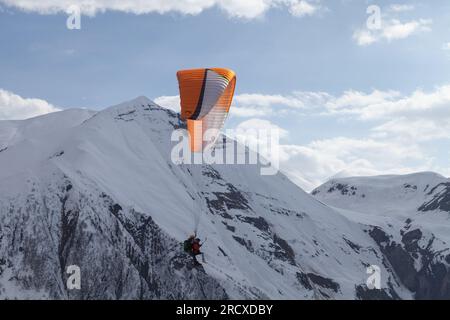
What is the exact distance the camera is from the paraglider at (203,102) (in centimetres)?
5775

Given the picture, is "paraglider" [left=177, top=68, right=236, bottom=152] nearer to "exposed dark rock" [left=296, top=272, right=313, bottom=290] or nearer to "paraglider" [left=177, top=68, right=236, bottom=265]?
→ "paraglider" [left=177, top=68, right=236, bottom=265]

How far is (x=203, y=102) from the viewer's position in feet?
190

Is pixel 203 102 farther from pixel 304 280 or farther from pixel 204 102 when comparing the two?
pixel 304 280

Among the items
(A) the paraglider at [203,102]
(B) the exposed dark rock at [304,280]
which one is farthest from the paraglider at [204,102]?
(B) the exposed dark rock at [304,280]

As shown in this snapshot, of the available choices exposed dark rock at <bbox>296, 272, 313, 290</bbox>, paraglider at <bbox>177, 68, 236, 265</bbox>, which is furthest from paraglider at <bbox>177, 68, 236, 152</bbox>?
exposed dark rock at <bbox>296, 272, 313, 290</bbox>

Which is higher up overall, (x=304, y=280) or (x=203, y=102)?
(x=203, y=102)

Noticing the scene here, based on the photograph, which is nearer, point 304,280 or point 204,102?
point 204,102

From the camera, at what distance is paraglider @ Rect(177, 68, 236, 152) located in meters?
57.8

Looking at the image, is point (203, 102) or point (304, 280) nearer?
point (203, 102)

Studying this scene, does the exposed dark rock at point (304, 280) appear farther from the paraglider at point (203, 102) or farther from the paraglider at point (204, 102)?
the paraglider at point (203, 102)

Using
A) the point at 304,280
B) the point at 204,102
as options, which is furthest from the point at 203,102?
the point at 304,280

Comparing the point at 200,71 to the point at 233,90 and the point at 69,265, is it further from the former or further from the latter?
the point at 69,265

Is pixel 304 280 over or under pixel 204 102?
under
